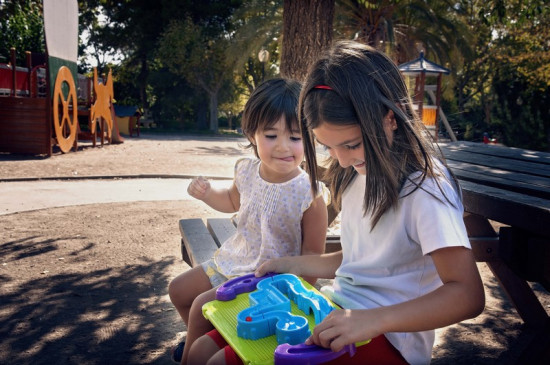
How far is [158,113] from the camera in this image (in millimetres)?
40781

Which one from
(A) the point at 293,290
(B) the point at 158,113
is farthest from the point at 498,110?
(B) the point at 158,113

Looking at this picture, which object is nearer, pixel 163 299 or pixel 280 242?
pixel 280 242

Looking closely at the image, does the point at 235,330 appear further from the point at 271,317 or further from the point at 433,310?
the point at 433,310

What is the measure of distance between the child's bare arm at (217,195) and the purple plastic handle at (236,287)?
0.71 meters

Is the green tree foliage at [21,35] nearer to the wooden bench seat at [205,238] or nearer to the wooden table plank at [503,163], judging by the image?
the wooden bench seat at [205,238]

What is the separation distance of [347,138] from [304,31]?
4367 millimetres

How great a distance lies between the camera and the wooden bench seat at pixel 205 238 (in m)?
3.09

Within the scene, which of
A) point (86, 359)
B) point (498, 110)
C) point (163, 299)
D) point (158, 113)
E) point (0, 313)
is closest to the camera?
point (86, 359)

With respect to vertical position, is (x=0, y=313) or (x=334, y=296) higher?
(x=334, y=296)

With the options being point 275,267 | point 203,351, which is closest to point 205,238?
point 275,267

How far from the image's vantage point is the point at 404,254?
→ 5.24 feet

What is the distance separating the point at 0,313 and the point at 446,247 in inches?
119

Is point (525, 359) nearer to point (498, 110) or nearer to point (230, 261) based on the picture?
point (230, 261)

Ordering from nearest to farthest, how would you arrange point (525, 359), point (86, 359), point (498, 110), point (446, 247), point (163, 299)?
1. point (446, 247)
2. point (525, 359)
3. point (86, 359)
4. point (163, 299)
5. point (498, 110)
